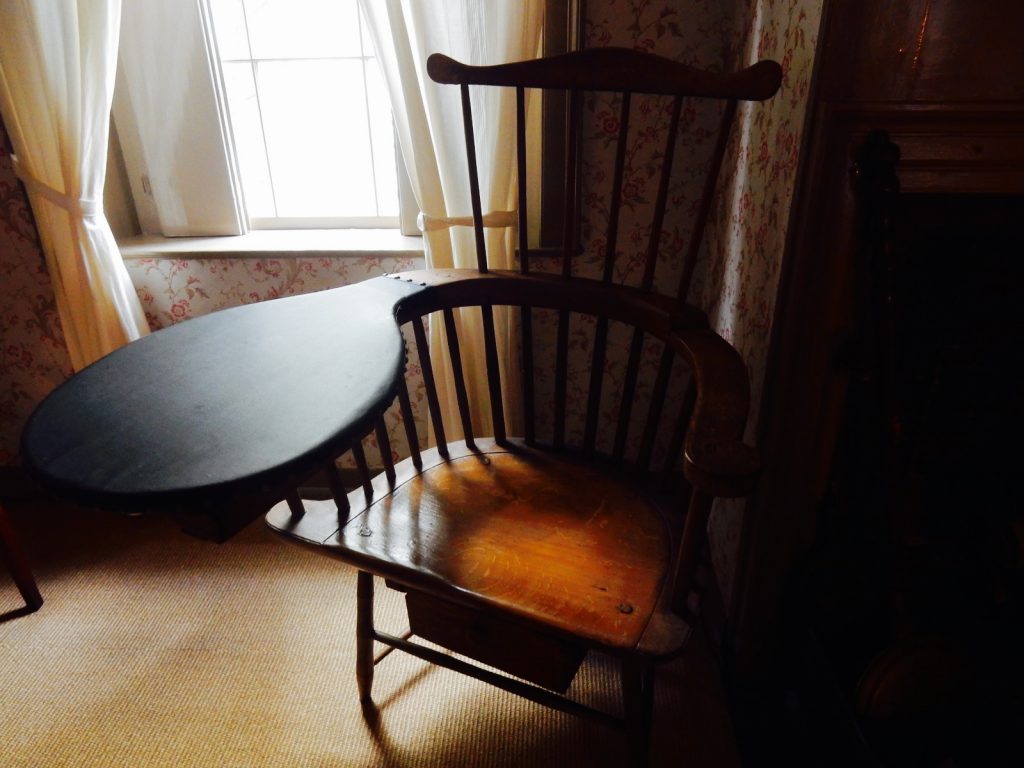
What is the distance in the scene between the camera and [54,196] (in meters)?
1.55

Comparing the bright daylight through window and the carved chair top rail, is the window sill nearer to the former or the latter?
the bright daylight through window

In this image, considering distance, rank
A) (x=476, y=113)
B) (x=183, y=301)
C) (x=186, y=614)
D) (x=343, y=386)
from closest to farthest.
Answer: (x=343, y=386) → (x=476, y=113) → (x=186, y=614) → (x=183, y=301)

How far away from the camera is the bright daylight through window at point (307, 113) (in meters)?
1.66

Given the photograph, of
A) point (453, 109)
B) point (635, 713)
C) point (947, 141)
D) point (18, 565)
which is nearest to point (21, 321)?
point (18, 565)

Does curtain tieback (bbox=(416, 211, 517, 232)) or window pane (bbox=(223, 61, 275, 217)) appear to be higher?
window pane (bbox=(223, 61, 275, 217))

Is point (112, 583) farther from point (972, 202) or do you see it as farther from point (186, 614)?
point (972, 202)

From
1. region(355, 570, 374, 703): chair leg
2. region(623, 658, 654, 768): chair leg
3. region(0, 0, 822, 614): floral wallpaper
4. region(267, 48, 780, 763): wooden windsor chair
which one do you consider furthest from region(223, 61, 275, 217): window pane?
region(623, 658, 654, 768): chair leg

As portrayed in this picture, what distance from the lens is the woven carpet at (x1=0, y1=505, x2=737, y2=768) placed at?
4.11 feet

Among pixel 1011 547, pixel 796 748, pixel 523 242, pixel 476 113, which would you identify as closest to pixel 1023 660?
pixel 1011 547

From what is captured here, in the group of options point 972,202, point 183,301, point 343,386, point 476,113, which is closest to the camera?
point 343,386

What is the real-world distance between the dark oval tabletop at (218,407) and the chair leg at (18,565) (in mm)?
924

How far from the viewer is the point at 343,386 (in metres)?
0.81

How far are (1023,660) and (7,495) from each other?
2.48 m

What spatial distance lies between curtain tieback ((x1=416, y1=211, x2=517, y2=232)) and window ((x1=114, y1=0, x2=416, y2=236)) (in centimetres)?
26
